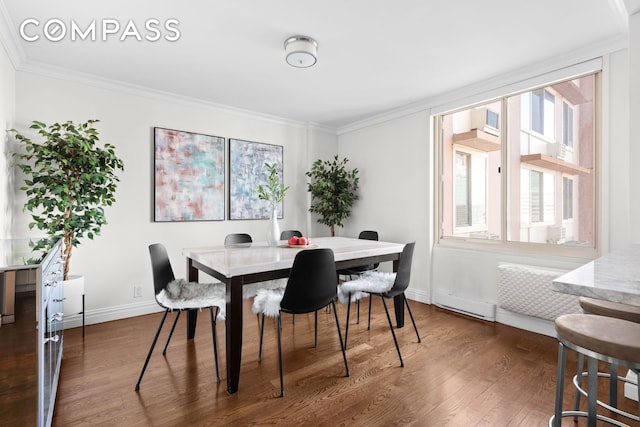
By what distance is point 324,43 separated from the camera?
8.46 ft

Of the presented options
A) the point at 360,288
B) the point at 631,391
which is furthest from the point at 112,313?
the point at 631,391

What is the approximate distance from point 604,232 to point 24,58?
5139 millimetres

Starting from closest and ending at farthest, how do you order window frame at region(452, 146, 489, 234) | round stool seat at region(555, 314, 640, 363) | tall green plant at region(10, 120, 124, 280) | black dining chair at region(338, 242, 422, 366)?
round stool seat at region(555, 314, 640, 363) < black dining chair at region(338, 242, 422, 366) < tall green plant at region(10, 120, 124, 280) < window frame at region(452, 146, 489, 234)

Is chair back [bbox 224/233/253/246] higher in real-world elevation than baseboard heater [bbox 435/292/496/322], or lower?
higher

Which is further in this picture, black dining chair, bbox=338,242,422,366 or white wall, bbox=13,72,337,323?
white wall, bbox=13,72,337,323

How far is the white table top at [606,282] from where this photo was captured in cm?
89

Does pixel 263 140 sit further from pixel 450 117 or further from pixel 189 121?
pixel 450 117

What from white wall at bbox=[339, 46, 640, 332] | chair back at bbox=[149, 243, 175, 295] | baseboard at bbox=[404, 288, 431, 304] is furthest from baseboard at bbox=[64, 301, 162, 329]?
baseboard at bbox=[404, 288, 431, 304]

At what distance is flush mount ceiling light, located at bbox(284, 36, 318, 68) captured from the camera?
2.48 meters

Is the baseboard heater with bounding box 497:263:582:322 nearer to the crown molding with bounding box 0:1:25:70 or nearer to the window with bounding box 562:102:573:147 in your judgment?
the window with bounding box 562:102:573:147

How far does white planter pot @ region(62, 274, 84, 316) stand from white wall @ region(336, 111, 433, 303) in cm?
347

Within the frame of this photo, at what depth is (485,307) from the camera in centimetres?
328

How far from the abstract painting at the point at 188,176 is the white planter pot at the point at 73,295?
0.99 meters

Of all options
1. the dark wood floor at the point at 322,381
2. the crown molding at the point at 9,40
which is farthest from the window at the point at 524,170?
the crown molding at the point at 9,40
